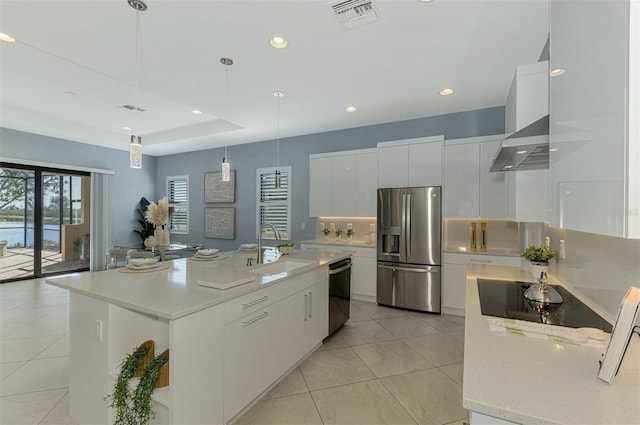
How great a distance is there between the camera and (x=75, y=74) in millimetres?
3314

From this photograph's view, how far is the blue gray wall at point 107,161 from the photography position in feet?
17.1

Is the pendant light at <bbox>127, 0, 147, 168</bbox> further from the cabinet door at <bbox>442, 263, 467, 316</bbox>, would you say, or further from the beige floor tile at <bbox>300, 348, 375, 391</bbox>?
the cabinet door at <bbox>442, 263, 467, 316</bbox>

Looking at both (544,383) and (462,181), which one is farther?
(462,181)

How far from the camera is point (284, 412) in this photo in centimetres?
203

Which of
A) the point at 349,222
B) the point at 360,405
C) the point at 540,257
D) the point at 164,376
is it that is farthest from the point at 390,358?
the point at 349,222

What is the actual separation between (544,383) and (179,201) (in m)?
7.75

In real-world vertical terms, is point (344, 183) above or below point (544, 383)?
above

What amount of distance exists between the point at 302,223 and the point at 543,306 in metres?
4.33

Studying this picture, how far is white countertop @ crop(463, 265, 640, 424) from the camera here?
0.75 meters

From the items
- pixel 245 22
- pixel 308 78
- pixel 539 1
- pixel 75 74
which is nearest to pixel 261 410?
pixel 245 22

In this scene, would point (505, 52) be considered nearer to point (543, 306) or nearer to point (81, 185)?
point (543, 306)

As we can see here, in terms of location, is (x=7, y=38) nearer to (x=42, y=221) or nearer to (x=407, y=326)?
(x=42, y=221)

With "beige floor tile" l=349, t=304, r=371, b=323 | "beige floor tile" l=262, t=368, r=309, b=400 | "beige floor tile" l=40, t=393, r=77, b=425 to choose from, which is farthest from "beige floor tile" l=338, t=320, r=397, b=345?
"beige floor tile" l=40, t=393, r=77, b=425

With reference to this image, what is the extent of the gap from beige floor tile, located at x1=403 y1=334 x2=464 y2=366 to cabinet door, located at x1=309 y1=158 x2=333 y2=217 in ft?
8.09
